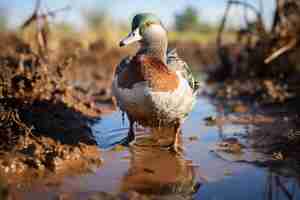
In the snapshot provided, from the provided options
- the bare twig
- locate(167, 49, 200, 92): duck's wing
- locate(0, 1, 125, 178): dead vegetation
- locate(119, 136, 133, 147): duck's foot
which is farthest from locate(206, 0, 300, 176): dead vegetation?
locate(0, 1, 125, 178): dead vegetation

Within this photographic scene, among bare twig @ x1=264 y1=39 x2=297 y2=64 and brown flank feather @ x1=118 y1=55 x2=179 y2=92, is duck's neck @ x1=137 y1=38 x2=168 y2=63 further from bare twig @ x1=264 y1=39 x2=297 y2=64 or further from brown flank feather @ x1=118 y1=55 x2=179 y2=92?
bare twig @ x1=264 y1=39 x2=297 y2=64

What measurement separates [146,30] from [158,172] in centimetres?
162

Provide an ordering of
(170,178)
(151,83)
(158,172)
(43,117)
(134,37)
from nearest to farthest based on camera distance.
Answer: (170,178)
(158,172)
(151,83)
(134,37)
(43,117)

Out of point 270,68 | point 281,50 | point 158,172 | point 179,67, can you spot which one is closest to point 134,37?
point 179,67

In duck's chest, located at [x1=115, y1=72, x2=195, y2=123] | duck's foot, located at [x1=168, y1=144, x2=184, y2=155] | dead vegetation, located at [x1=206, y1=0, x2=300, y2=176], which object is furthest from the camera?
dead vegetation, located at [x1=206, y1=0, x2=300, y2=176]

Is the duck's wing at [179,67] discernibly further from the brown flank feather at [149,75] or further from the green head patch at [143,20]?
the green head patch at [143,20]

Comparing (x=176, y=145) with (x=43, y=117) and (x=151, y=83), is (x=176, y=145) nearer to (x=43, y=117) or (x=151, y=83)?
(x=151, y=83)

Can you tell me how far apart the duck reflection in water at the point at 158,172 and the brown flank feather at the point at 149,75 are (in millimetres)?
705

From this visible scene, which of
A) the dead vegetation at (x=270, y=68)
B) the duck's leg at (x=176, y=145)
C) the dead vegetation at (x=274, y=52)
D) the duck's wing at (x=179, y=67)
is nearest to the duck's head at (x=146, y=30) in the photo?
the duck's wing at (x=179, y=67)

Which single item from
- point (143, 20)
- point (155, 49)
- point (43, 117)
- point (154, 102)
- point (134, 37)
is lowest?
point (43, 117)

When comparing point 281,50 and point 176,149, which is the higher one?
point 281,50

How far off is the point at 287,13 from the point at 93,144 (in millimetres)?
5347

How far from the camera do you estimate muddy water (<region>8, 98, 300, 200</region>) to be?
10.8 ft

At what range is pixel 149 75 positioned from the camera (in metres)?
4.16
